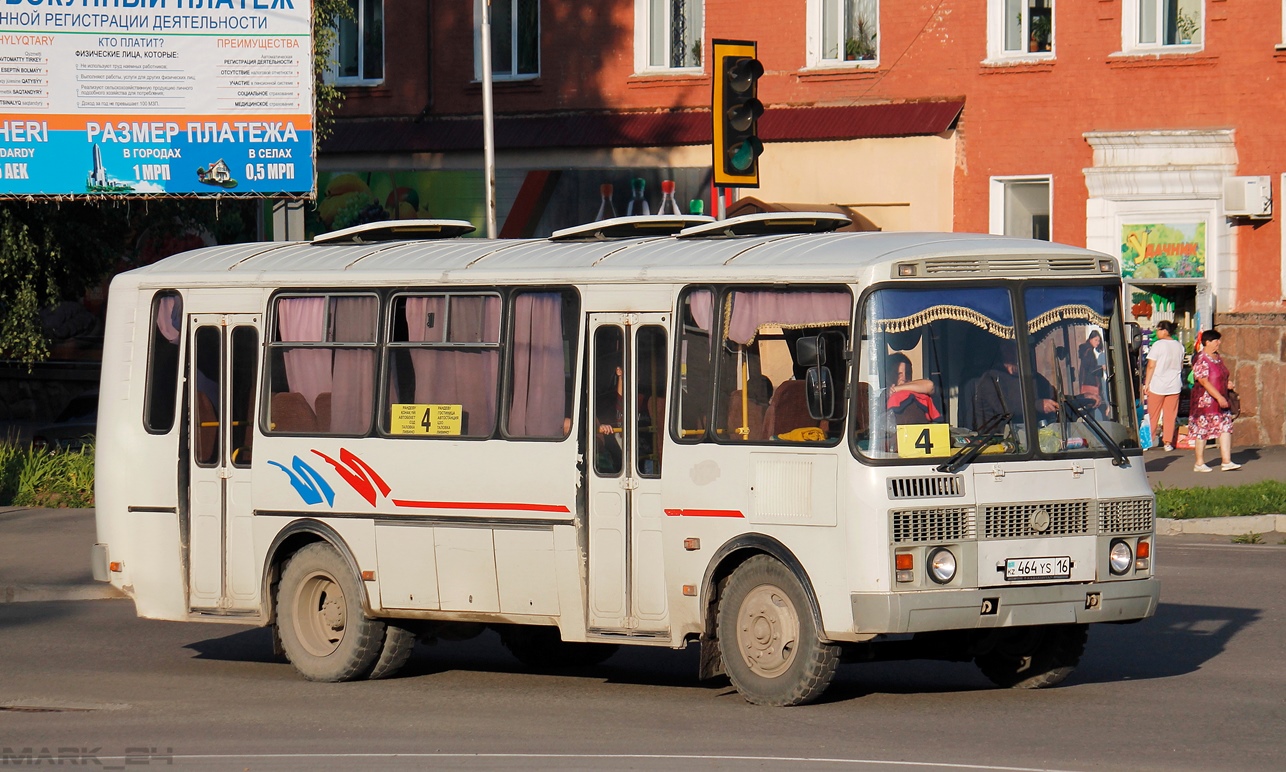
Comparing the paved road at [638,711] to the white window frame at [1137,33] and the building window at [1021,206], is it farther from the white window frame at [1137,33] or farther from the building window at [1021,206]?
the building window at [1021,206]

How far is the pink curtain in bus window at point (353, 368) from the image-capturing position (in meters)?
12.5

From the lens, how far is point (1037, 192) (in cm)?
3014

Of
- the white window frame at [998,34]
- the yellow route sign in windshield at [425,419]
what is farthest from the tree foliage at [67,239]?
the yellow route sign in windshield at [425,419]

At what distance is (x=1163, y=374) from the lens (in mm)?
26359

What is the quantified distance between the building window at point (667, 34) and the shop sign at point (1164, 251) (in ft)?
25.8

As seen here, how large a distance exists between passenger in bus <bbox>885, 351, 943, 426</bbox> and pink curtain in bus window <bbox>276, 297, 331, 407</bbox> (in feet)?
12.8

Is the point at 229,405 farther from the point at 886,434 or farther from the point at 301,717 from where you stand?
the point at 886,434

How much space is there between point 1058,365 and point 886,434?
1.12 metres

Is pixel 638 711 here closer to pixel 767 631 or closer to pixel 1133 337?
pixel 767 631

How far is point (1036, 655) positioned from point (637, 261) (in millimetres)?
3069

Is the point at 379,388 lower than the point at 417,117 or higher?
lower

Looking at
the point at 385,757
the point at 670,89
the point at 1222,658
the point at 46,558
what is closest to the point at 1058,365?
the point at 1222,658

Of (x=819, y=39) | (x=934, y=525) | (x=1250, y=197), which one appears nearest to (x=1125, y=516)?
(x=934, y=525)

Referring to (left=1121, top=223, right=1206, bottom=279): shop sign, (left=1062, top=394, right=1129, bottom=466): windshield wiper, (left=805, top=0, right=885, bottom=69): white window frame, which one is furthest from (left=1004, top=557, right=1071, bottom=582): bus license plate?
(left=805, top=0, right=885, bottom=69): white window frame
